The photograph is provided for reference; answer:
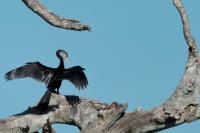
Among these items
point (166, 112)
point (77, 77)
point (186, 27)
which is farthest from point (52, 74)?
point (186, 27)

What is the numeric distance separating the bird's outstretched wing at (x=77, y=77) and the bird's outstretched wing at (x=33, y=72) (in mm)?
335

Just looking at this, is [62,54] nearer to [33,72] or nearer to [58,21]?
[33,72]

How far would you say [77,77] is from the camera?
12.4 m

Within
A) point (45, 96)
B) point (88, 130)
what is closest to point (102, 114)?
point (88, 130)

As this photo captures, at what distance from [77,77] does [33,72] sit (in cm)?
76

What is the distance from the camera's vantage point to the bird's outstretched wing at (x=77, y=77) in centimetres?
1243

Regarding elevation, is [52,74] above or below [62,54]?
below

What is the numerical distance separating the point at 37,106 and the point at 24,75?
2.53ft

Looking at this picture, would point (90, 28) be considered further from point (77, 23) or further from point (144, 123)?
point (144, 123)

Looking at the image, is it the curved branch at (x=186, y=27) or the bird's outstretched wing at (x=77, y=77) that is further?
the bird's outstretched wing at (x=77, y=77)


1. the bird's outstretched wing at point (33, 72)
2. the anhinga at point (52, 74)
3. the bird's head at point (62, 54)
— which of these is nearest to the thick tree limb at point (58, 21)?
the anhinga at point (52, 74)

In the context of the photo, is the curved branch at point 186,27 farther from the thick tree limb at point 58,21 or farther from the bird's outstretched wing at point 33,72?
the bird's outstretched wing at point 33,72

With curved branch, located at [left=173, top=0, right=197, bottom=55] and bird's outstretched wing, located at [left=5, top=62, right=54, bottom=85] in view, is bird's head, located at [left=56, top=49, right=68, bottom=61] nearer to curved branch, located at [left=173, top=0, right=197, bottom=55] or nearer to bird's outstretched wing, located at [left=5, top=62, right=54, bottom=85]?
bird's outstretched wing, located at [left=5, top=62, right=54, bottom=85]

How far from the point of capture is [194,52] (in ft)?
36.3
